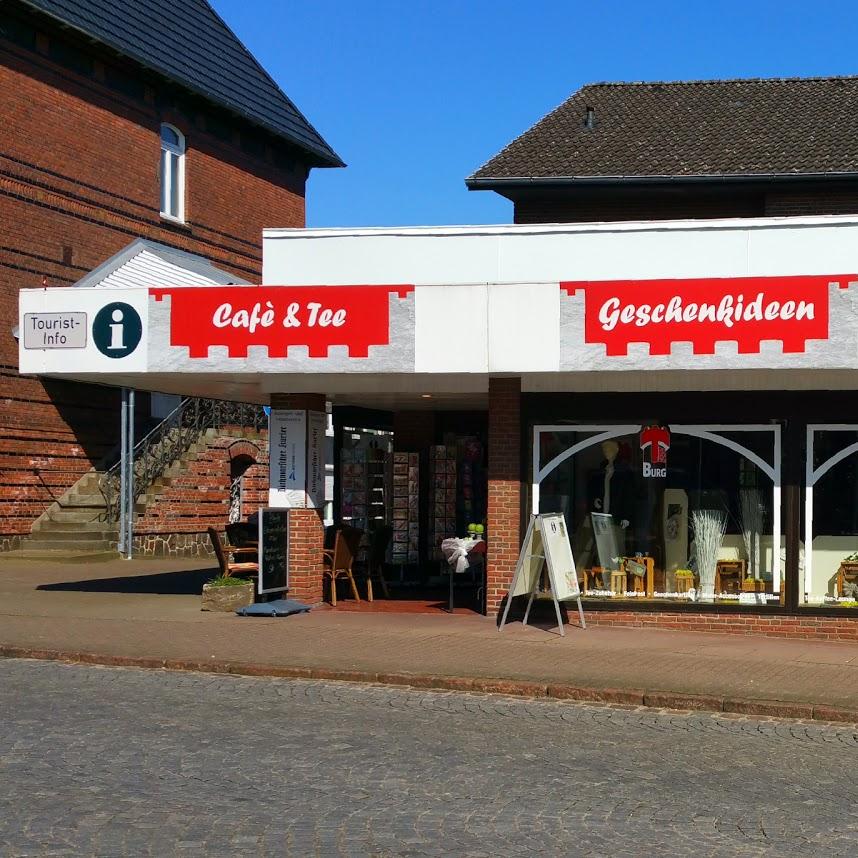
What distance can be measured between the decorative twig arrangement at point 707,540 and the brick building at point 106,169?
1428 cm

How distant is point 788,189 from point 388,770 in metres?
20.4

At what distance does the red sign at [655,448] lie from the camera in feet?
51.9

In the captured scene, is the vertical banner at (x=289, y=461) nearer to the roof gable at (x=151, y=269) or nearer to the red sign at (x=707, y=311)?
the red sign at (x=707, y=311)

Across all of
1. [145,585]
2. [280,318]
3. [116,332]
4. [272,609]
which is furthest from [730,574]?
[145,585]

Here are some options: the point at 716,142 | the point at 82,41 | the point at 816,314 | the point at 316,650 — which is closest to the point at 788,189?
the point at 716,142

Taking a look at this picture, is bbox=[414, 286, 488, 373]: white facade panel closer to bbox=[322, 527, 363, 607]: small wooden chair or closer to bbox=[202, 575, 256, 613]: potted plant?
bbox=[322, 527, 363, 607]: small wooden chair

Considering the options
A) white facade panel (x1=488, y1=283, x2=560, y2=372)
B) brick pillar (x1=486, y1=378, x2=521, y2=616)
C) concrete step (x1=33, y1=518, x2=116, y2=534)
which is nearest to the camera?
white facade panel (x1=488, y1=283, x2=560, y2=372)

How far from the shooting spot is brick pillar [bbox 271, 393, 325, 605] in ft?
56.6

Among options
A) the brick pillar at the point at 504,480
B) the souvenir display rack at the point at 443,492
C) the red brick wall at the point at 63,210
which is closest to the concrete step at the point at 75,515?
the red brick wall at the point at 63,210

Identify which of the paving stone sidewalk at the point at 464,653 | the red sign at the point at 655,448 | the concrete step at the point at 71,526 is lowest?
the paving stone sidewalk at the point at 464,653

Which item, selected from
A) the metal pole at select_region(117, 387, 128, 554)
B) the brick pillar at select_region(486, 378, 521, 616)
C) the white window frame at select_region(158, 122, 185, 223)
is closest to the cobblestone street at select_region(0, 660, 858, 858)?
the brick pillar at select_region(486, 378, 521, 616)

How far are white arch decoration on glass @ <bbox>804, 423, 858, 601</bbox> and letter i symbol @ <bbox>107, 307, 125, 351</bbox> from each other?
801 centimetres

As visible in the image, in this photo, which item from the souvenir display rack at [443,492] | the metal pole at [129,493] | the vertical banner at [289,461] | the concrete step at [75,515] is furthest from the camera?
the concrete step at [75,515]

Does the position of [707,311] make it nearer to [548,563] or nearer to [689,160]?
[548,563]
